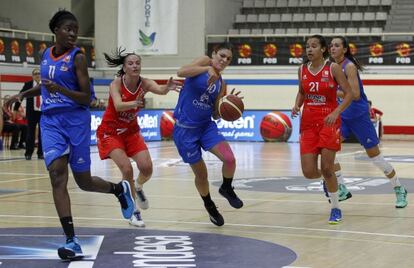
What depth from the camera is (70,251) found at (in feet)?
20.2

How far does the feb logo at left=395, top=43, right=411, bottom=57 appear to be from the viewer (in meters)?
29.0

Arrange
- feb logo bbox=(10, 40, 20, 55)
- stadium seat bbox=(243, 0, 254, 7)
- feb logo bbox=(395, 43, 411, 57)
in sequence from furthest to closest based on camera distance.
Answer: stadium seat bbox=(243, 0, 254, 7) → feb logo bbox=(395, 43, 411, 57) → feb logo bbox=(10, 40, 20, 55)

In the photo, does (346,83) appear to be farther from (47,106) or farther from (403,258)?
(47,106)

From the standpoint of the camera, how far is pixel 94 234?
752cm

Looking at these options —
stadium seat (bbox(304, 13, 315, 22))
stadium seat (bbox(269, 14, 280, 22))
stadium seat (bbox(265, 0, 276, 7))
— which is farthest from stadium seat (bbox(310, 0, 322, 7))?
stadium seat (bbox(265, 0, 276, 7))

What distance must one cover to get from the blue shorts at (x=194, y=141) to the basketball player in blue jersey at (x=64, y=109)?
1674mm

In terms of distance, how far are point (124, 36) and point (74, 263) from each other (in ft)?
86.7

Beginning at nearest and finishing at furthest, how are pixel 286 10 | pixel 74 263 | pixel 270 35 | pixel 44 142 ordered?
1. pixel 74 263
2. pixel 44 142
3. pixel 270 35
4. pixel 286 10

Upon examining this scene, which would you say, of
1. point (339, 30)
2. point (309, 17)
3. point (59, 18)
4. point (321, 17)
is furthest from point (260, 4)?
point (59, 18)

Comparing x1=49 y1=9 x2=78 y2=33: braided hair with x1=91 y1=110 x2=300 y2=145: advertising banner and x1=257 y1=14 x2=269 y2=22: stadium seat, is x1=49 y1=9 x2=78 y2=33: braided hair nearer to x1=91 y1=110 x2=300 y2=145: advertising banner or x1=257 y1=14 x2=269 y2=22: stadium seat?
x1=91 y1=110 x2=300 y2=145: advertising banner

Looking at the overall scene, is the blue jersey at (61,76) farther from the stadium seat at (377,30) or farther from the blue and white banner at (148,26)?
the stadium seat at (377,30)

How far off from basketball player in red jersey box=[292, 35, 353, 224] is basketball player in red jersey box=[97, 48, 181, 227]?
150 cm

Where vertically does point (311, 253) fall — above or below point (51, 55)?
below

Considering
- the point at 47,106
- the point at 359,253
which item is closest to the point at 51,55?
the point at 47,106
